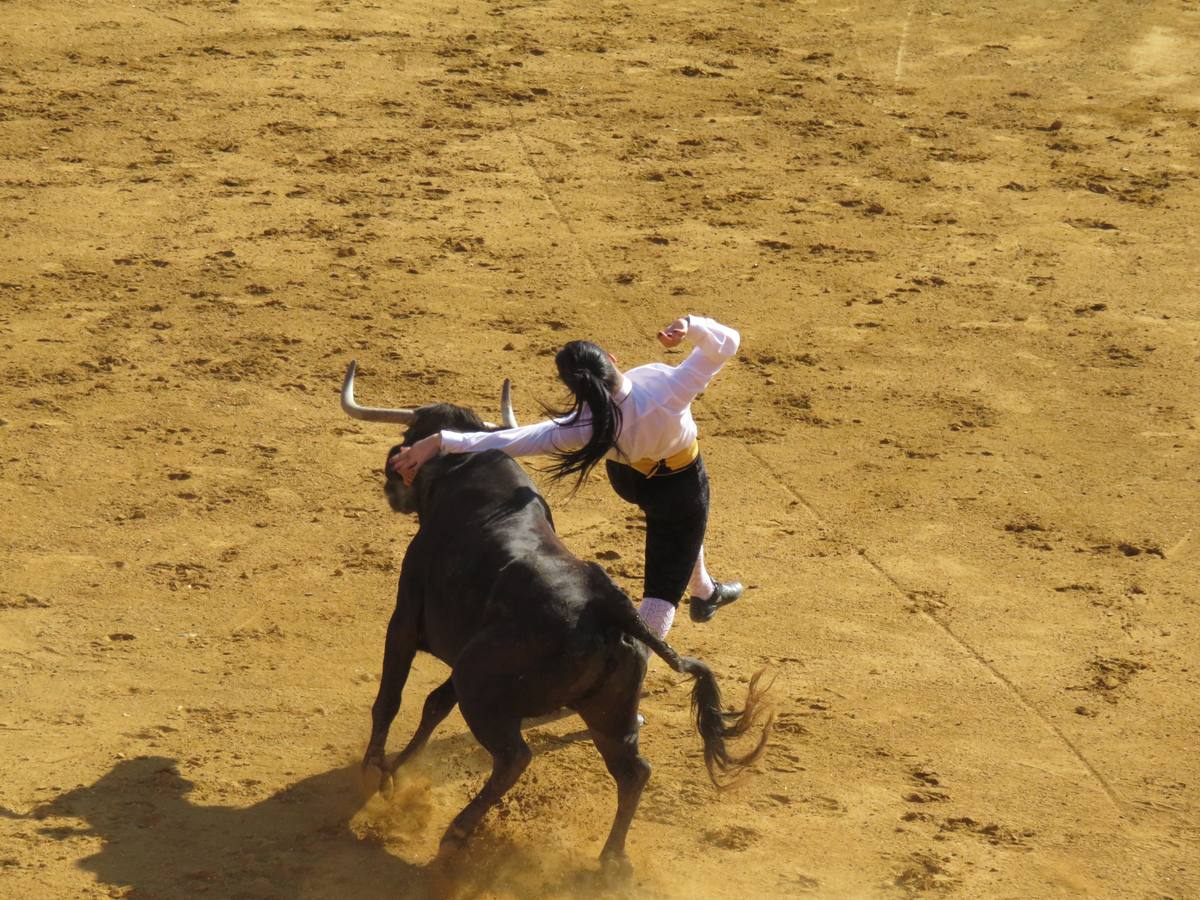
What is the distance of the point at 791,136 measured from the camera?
548 inches

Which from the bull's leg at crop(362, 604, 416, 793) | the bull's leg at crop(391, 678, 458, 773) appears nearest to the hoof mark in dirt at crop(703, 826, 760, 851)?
the bull's leg at crop(391, 678, 458, 773)

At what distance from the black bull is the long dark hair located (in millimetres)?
344

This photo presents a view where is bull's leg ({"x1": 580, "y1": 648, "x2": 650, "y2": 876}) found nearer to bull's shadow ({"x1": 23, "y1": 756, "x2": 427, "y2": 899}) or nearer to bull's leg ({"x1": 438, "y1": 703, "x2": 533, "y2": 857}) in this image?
bull's leg ({"x1": 438, "y1": 703, "x2": 533, "y2": 857})

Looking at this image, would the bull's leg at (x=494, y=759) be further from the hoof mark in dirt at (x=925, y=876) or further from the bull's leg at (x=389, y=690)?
the hoof mark in dirt at (x=925, y=876)

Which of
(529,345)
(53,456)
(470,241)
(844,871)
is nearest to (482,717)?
(844,871)

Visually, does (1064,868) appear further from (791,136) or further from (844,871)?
(791,136)

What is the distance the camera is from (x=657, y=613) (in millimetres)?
6715

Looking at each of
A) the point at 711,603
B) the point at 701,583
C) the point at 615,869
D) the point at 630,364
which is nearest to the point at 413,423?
the point at 701,583

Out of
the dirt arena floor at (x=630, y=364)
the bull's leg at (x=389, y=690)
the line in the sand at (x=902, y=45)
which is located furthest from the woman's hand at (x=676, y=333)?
the line in the sand at (x=902, y=45)

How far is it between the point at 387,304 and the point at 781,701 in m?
4.79

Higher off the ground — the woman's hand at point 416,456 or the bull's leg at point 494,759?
the woman's hand at point 416,456

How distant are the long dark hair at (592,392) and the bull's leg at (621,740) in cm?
73

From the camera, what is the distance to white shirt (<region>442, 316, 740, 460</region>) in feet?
20.3

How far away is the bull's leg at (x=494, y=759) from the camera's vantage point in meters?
5.63
